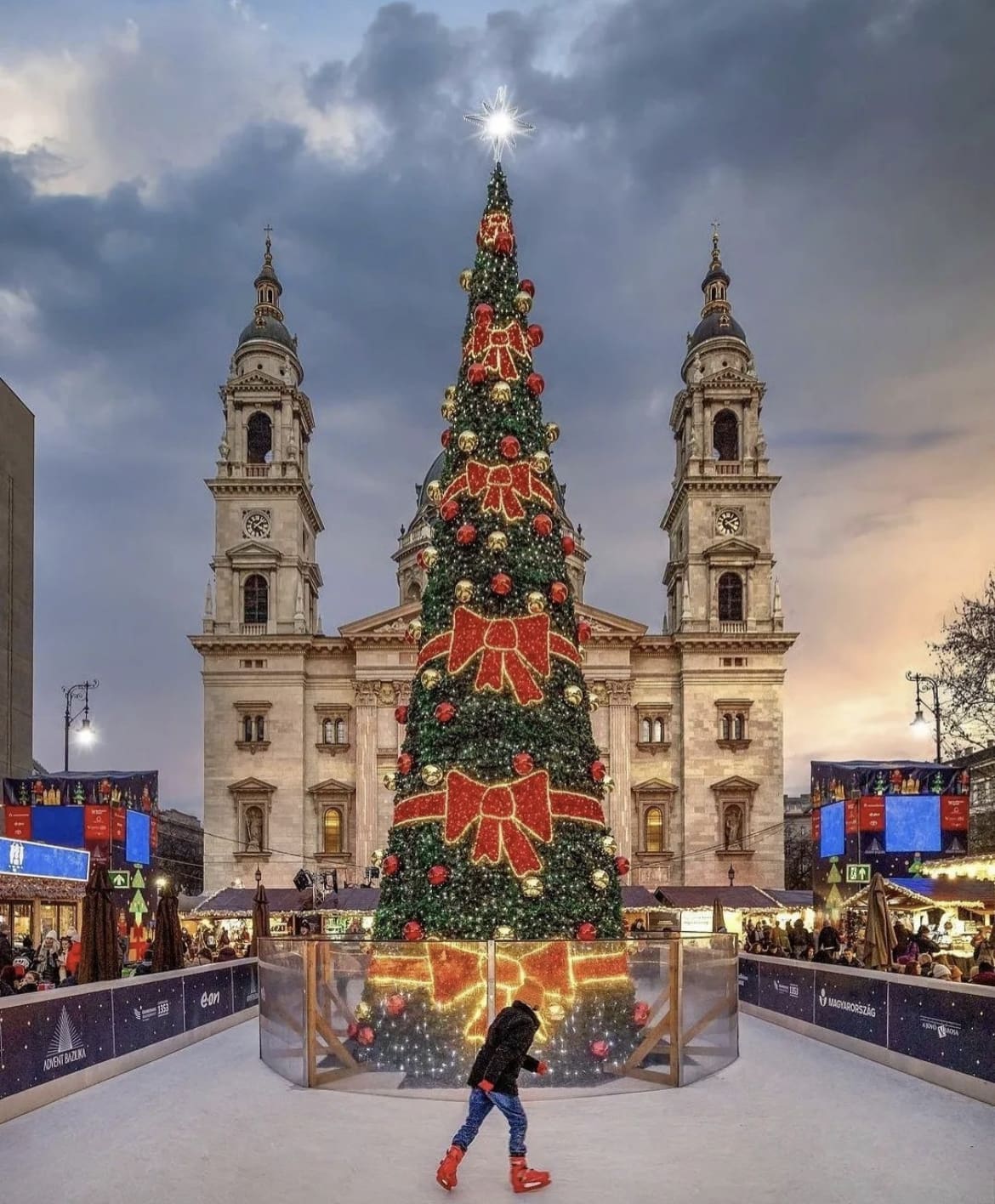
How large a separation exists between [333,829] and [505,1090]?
51.0m

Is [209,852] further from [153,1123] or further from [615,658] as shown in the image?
[153,1123]

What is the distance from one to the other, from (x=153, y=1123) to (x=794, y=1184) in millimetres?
6499

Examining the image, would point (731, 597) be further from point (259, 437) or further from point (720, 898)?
point (259, 437)

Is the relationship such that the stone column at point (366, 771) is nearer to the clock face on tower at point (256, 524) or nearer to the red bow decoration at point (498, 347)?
the clock face on tower at point (256, 524)

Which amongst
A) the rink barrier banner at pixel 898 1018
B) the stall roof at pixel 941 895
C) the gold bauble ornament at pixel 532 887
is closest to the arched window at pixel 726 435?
the stall roof at pixel 941 895

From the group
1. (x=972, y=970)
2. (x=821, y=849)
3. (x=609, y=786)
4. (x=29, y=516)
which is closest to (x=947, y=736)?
(x=821, y=849)

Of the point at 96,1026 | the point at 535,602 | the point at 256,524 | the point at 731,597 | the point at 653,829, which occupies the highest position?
the point at 256,524

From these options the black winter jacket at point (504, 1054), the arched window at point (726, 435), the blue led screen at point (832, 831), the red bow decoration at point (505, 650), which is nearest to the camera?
the black winter jacket at point (504, 1054)

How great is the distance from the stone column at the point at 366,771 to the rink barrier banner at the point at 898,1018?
37.5 metres

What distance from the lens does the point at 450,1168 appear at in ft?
28.4

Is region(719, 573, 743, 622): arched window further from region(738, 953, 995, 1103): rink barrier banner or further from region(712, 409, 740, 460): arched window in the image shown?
region(738, 953, 995, 1103): rink barrier banner

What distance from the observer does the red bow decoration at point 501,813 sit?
48.2 ft

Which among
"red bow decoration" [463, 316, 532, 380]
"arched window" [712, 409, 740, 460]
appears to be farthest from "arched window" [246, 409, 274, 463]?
"red bow decoration" [463, 316, 532, 380]

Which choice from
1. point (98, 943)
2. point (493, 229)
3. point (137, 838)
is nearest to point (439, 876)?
point (98, 943)
